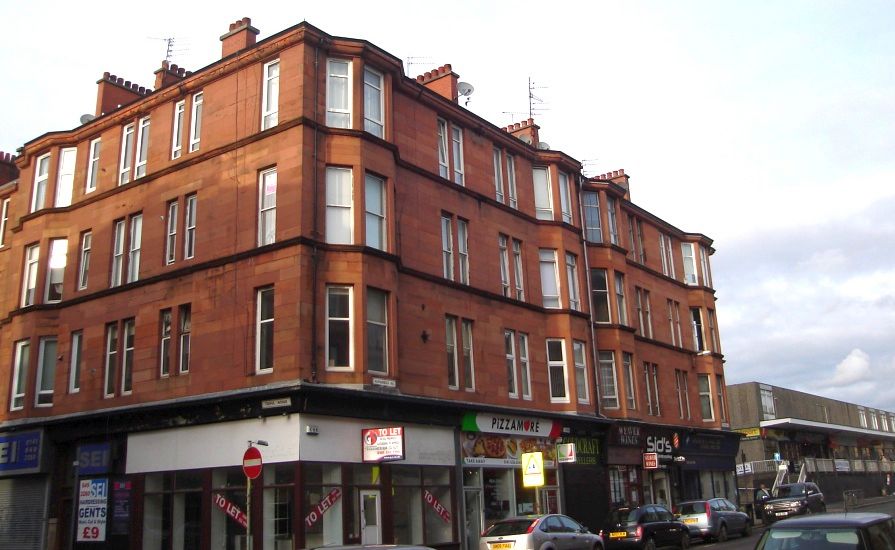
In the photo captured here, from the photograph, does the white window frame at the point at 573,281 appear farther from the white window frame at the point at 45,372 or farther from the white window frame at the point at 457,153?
the white window frame at the point at 45,372

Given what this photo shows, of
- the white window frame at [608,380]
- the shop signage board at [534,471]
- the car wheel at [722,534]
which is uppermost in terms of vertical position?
the white window frame at [608,380]

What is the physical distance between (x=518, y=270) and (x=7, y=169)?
77.5ft

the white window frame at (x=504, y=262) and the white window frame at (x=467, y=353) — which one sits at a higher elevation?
the white window frame at (x=504, y=262)

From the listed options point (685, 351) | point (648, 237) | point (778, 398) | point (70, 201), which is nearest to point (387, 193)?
point (70, 201)

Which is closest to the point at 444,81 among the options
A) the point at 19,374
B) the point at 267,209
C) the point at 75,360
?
the point at 267,209

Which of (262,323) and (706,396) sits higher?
(262,323)

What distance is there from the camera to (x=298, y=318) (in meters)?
20.9

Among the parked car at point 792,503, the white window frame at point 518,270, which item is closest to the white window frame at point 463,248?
the white window frame at point 518,270

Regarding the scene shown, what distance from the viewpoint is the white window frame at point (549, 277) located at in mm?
31109

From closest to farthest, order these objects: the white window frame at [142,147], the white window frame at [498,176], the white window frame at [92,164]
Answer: the white window frame at [142,147]
the white window frame at [92,164]
the white window frame at [498,176]

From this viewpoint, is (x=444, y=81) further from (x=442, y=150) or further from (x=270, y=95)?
(x=270, y=95)

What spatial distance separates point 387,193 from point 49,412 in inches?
540

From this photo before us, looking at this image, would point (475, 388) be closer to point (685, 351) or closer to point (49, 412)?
point (49, 412)

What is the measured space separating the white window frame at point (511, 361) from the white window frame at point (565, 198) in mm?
6679
